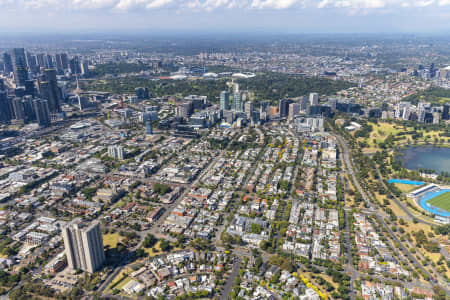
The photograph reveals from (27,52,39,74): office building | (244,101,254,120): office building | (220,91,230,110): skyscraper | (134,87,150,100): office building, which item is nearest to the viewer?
(244,101,254,120): office building

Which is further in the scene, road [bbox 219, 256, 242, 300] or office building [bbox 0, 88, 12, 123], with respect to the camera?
office building [bbox 0, 88, 12, 123]

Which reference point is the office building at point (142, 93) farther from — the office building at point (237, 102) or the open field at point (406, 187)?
the open field at point (406, 187)

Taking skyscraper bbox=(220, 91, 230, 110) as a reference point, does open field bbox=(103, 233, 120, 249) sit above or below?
below

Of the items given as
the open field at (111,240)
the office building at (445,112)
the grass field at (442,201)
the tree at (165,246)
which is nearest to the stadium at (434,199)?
the grass field at (442,201)

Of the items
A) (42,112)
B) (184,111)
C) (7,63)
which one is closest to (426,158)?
(184,111)

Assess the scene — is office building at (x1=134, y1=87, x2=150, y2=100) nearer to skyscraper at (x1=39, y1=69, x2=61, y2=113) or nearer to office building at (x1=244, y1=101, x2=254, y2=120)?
skyscraper at (x1=39, y1=69, x2=61, y2=113)

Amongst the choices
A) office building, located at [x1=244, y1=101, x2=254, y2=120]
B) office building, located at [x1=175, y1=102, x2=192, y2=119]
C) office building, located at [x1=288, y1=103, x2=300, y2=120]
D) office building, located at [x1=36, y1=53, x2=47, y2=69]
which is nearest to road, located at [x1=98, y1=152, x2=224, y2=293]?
office building, located at [x1=244, y1=101, x2=254, y2=120]

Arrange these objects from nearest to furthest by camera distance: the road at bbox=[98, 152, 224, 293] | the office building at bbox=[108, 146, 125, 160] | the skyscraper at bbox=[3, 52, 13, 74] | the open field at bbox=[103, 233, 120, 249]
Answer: the road at bbox=[98, 152, 224, 293]
the open field at bbox=[103, 233, 120, 249]
the office building at bbox=[108, 146, 125, 160]
the skyscraper at bbox=[3, 52, 13, 74]
